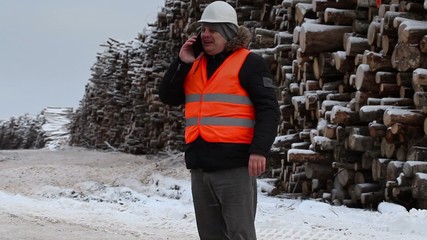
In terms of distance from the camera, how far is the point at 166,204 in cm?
704

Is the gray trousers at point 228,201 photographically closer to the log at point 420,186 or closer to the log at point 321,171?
the log at point 420,186

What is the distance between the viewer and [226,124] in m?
3.53

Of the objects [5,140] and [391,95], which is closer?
[391,95]

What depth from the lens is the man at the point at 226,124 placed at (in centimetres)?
351

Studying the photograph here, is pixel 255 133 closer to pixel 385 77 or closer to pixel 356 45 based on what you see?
pixel 385 77

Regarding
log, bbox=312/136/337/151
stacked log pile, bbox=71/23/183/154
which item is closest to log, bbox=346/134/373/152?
log, bbox=312/136/337/151

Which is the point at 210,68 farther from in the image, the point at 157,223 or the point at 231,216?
the point at 157,223

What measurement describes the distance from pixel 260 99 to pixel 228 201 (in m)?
0.55

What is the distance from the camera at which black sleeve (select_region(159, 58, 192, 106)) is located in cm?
371

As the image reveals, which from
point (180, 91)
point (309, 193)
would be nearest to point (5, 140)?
point (309, 193)

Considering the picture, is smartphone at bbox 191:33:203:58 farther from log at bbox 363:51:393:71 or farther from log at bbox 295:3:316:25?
log at bbox 295:3:316:25

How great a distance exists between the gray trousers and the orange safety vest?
19 cm

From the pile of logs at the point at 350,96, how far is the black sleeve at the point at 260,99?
2600 millimetres

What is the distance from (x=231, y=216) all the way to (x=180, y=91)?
75 cm
